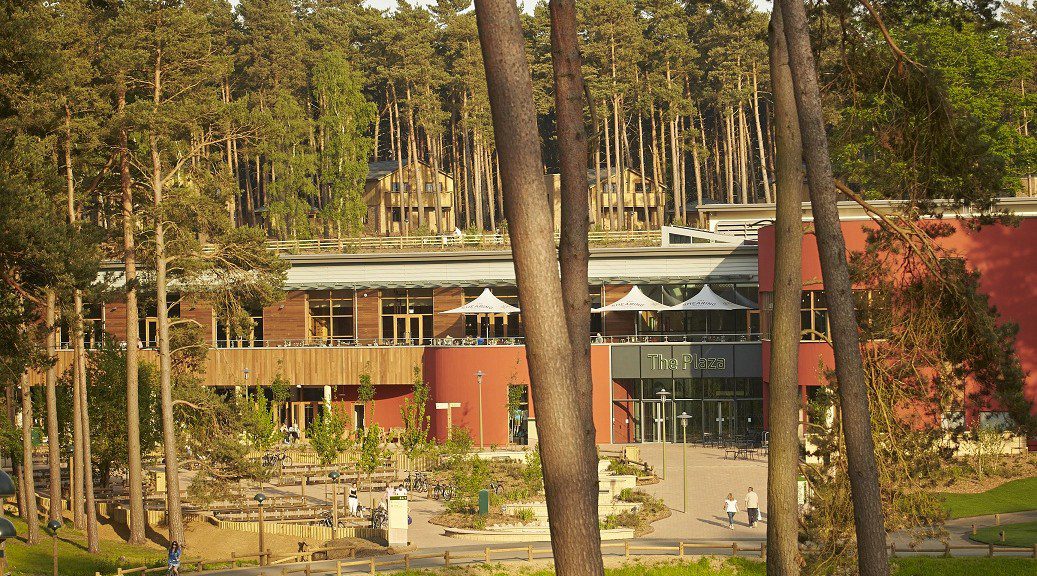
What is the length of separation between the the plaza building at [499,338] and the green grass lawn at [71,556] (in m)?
15.0

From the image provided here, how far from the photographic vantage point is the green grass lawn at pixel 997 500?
107 ft

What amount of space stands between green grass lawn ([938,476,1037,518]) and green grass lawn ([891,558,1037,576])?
6.78m

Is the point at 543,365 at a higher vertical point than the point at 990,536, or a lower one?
higher

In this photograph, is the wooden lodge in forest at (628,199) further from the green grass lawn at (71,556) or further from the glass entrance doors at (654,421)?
the green grass lawn at (71,556)

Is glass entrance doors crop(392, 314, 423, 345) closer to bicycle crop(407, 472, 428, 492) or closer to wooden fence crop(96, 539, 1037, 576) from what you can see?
bicycle crop(407, 472, 428, 492)

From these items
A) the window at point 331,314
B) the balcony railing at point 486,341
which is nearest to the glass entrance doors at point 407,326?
the balcony railing at point 486,341

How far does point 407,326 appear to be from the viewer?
176ft

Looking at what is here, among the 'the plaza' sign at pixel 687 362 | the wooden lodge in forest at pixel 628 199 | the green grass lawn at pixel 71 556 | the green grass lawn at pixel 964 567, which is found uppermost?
the wooden lodge in forest at pixel 628 199

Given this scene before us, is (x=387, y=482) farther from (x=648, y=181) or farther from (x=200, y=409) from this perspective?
(x=648, y=181)

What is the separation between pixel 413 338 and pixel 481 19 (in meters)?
46.0

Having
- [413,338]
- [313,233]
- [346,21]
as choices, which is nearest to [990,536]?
[413,338]

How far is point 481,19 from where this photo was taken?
8.06 meters

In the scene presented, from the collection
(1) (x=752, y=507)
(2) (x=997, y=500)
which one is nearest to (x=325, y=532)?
(1) (x=752, y=507)

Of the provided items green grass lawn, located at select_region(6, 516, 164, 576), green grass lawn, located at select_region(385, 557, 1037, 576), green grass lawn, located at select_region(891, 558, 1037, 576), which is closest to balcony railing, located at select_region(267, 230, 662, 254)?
green grass lawn, located at select_region(6, 516, 164, 576)
